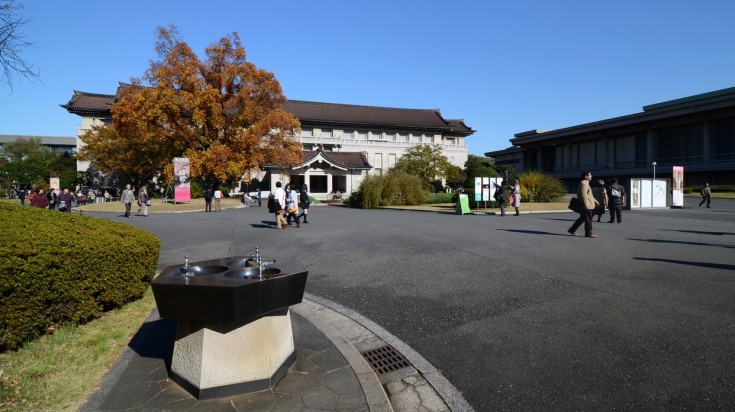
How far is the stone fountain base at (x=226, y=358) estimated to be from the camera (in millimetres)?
3148

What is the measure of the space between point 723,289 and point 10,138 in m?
125

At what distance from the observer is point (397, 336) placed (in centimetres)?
446

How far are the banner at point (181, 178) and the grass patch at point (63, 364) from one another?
88.2ft

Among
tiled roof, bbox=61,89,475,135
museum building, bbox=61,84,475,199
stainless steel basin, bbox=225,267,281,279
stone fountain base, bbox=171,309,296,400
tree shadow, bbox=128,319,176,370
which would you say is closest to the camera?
stone fountain base, bbox=171,309,296,400

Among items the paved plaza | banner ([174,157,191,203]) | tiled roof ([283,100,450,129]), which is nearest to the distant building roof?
tiled roof ([283,100,450,129])

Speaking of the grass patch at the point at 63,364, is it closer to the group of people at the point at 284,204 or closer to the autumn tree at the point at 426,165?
the group of people at the point at 284,204

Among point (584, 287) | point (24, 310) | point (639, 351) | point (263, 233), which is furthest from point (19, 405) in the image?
point (263, 233)

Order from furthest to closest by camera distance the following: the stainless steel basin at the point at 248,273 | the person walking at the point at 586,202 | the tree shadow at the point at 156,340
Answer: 1. the person walking at the point at 586,202
2. the tree shadow at the point at 156,340
3. the stainless steel basin at the point at 248,273

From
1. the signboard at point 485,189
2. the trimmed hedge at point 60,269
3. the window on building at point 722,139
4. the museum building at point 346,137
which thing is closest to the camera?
the trimmed hedge at point 60,269

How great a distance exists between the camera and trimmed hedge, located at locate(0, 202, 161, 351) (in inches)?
144

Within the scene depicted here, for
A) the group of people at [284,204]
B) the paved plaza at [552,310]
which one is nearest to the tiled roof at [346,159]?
the group of people at [284,204]

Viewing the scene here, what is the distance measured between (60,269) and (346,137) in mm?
59302

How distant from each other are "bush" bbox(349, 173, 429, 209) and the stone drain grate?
25.8 meters

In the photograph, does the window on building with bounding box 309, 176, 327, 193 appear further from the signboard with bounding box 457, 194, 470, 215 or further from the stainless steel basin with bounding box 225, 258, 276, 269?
the stainless steel basin with bounding box 225, 258, 276, 269
